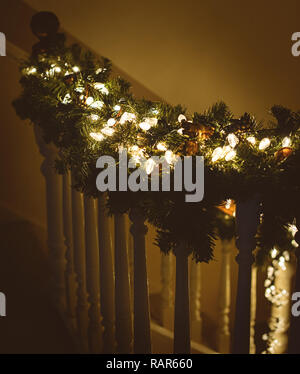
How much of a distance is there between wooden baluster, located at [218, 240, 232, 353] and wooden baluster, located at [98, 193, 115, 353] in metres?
0.85

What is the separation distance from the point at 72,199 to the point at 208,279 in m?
1.55

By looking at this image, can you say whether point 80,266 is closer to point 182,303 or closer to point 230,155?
point 182,303

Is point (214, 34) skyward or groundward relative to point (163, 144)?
skyward

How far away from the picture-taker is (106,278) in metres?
1.42

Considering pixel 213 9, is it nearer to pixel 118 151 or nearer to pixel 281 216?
pixel 118 151

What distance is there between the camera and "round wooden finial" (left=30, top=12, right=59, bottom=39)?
159cm

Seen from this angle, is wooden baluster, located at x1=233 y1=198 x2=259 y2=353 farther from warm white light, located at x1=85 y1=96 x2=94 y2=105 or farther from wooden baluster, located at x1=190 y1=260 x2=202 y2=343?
wooden baluster, located at x1=190 y1=260 x2=202 y2=343

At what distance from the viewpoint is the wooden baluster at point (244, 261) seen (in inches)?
39.3

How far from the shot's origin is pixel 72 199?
1576 millimetres

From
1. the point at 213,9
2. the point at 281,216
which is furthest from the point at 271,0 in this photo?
the point at 281,216

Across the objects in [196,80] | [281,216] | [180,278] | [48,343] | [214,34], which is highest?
[214,34]

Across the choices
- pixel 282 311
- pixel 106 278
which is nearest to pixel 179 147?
pixel 106 278

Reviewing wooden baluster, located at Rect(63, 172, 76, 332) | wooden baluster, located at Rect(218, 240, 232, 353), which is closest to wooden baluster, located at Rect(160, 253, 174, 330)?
wooden baluster, located at Rect(218, 240, 232, 353)

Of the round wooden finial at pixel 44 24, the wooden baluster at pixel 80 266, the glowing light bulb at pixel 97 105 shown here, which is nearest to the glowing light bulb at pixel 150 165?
the glowing light bulb at pixel 97 105
